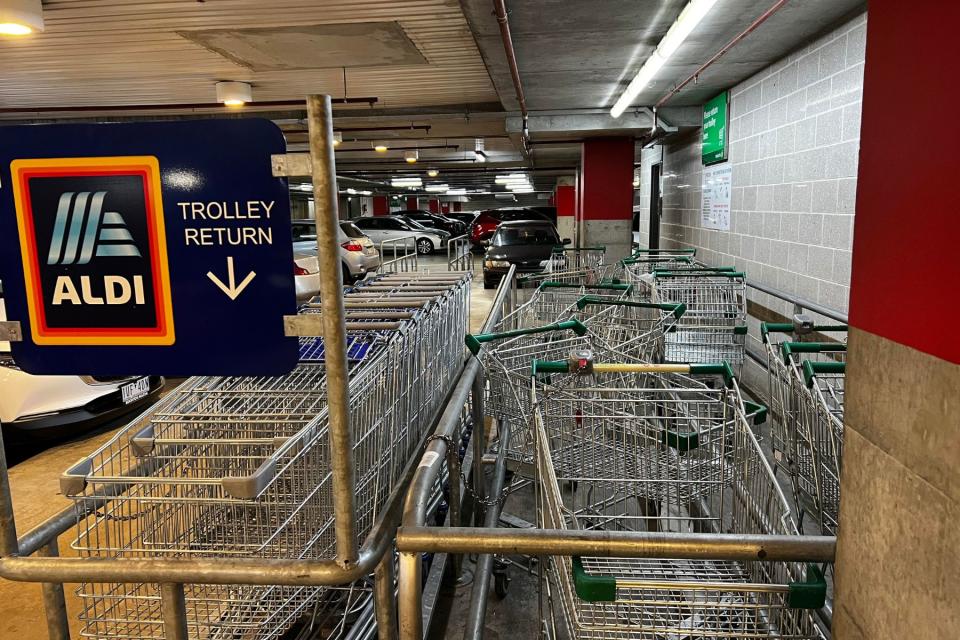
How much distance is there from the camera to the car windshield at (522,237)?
13812 mm

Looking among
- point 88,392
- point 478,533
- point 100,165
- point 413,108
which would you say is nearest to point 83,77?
point 413,108

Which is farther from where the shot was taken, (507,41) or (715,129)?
(715,129)

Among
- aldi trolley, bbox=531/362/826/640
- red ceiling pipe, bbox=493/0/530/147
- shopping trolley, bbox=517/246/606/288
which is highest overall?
red ceiling pipe, bbox=493/0/530/147

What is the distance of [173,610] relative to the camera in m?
1.45

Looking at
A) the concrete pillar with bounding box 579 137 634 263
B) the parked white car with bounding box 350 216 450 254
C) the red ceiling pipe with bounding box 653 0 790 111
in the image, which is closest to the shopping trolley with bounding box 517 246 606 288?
the concrete pillar with bounding box 579 137 634 263

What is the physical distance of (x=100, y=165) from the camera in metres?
1.29

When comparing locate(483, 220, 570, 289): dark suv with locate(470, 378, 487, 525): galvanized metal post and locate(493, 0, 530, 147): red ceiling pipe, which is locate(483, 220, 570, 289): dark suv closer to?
locate(493, 0, 530, 147): red ceiling pipe

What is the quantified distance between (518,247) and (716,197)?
5.67 m

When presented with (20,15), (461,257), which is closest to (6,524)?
(20,15)

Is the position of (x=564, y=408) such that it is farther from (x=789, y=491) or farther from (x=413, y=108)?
(x=413, y=108)

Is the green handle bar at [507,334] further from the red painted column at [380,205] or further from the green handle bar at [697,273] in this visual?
the red painted column at [380,205]

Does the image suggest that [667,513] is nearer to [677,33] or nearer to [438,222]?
[677,33]

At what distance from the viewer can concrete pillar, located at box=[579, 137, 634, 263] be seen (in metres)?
12.5

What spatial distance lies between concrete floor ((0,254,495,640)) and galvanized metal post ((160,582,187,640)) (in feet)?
2.55
